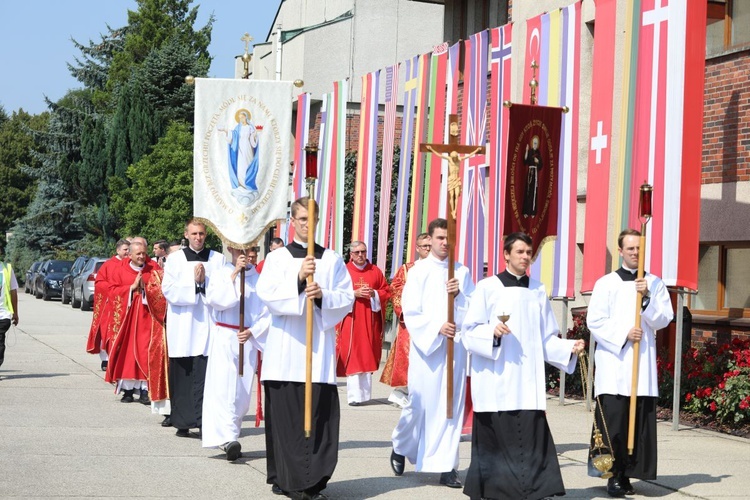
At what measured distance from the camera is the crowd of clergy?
8.23m

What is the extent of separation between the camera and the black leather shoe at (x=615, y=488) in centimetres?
883

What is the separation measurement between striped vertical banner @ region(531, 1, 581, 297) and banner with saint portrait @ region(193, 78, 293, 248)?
403 centimetres

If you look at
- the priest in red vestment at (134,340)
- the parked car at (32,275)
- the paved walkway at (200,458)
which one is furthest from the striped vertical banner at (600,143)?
Result: the parked car at (32,275)

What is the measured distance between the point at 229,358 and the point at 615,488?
329 centimetres

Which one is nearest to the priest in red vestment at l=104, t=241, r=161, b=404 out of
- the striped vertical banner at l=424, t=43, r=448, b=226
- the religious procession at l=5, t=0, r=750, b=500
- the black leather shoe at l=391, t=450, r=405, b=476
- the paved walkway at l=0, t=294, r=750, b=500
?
the religious procession at l=5, t=0, r=750, b=500

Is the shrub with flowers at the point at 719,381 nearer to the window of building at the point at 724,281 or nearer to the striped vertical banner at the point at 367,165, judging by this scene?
the window of building at the point at 724,281

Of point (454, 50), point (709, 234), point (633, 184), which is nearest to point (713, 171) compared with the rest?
point (709, 234)

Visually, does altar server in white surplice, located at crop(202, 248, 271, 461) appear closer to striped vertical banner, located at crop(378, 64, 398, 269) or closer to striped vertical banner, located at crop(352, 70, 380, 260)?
striped vertical banner, located at crop(378, 64, 398, 269)

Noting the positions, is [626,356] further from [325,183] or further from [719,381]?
[325,183]

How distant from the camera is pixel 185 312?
11.5m

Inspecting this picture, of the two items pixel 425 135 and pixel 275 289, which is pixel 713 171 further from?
pixel 275 289

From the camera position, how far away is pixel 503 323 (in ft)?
26.4

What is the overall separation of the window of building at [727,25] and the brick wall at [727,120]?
9.0 inches

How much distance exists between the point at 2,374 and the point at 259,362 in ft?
24.3
